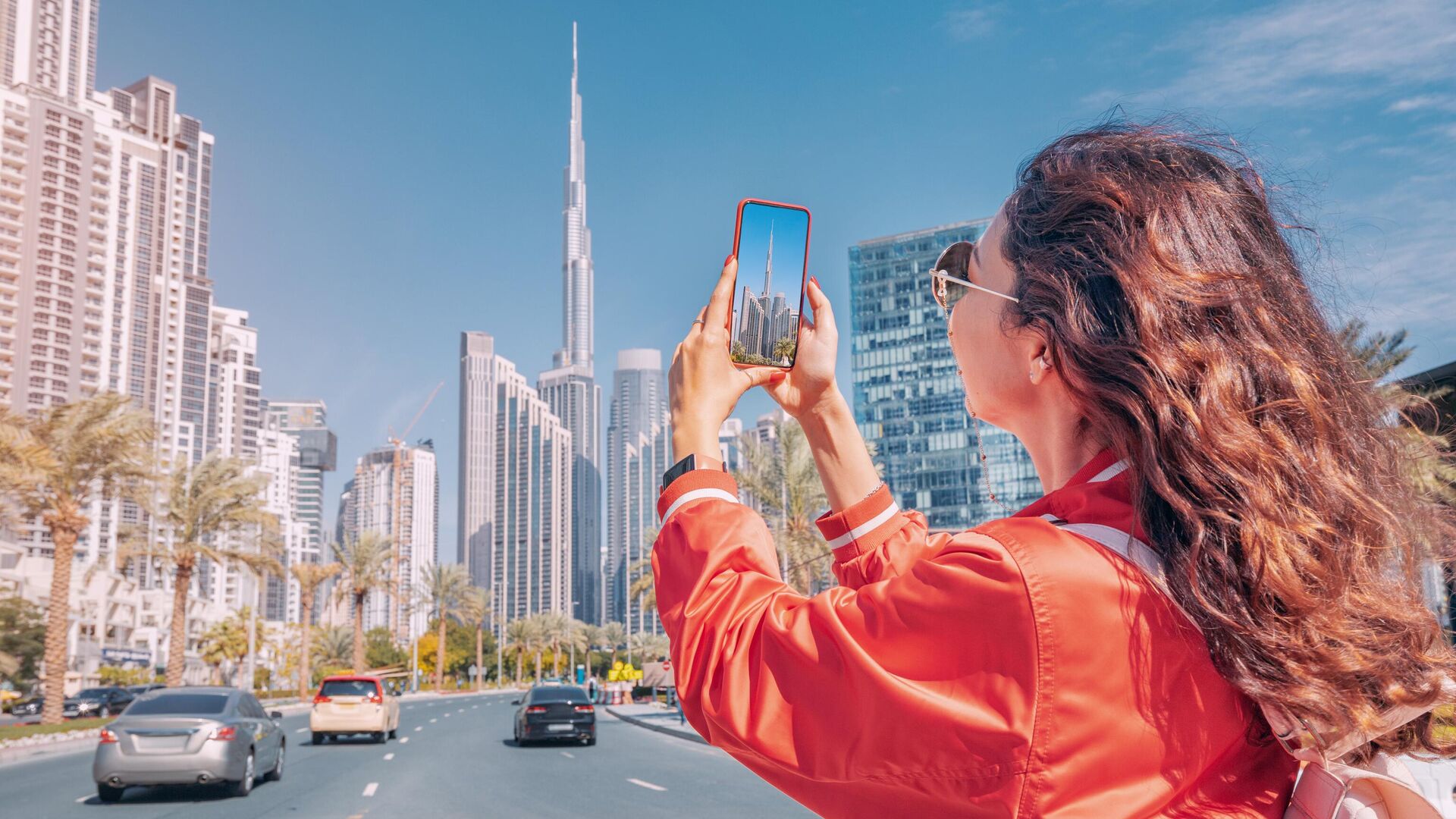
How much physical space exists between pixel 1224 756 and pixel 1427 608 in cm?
35

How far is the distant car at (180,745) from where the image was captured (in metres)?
12.8

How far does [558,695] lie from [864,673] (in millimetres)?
24644

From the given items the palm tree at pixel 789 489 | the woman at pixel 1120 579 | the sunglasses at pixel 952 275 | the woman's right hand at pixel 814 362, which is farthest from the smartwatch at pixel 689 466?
the palm tree at pixel 789 489

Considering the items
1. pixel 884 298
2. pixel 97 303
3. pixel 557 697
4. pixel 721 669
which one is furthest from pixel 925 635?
pixel 884 298

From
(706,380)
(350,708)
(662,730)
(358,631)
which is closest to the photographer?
(706,380)

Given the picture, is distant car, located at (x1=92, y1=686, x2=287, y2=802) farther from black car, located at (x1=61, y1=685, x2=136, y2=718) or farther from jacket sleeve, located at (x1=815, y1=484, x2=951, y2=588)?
black car, located at (x1=61, y1=685, x2=136, y2=718)

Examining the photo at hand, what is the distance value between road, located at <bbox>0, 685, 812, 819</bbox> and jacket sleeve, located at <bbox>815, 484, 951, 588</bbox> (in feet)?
33.4

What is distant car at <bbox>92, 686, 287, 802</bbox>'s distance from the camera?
1281cm

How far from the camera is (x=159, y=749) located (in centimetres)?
1305

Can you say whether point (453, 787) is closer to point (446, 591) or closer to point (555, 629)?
point (446, 591)

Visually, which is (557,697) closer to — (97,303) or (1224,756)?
(1224,756)

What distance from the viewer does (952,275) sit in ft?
5.18

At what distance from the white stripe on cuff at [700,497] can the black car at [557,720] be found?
76.1 ft

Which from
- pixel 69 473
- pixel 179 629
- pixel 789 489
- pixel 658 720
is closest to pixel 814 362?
pixel 789 489
